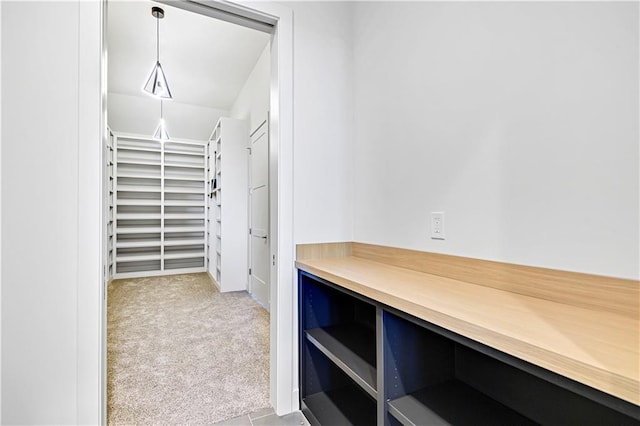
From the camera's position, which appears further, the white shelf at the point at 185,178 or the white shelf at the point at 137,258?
the white shelf at the point at 185,178

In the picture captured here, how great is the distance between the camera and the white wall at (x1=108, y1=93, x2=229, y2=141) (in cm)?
522

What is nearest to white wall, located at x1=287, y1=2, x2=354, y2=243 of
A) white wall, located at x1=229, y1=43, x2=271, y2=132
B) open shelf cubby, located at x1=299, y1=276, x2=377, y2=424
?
open shelf cubby, located at x1=299, y1=276, x2=377, y2=424

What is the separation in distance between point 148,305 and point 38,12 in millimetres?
3374

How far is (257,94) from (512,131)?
11.4 feet

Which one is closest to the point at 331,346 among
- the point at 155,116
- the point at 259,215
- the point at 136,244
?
the point at 259,215

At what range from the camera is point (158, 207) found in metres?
5.62

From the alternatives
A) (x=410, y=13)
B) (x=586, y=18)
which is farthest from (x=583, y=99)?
(x=410, y=13)

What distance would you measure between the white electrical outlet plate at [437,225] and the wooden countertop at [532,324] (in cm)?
19

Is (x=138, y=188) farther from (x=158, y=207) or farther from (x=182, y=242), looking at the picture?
(x=182, y=242)

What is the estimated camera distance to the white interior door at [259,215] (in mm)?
3564

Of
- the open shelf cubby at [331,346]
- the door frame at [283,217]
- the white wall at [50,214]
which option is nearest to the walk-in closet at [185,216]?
the white wall at [50,214]

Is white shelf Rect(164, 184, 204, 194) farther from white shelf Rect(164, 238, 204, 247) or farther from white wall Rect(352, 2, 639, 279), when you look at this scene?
white wall Rect(352, 2, 639, 279)

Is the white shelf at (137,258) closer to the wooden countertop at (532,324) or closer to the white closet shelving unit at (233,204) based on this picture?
the white closet shelving unit at (233,204)

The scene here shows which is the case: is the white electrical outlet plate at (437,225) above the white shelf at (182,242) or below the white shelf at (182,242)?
above
